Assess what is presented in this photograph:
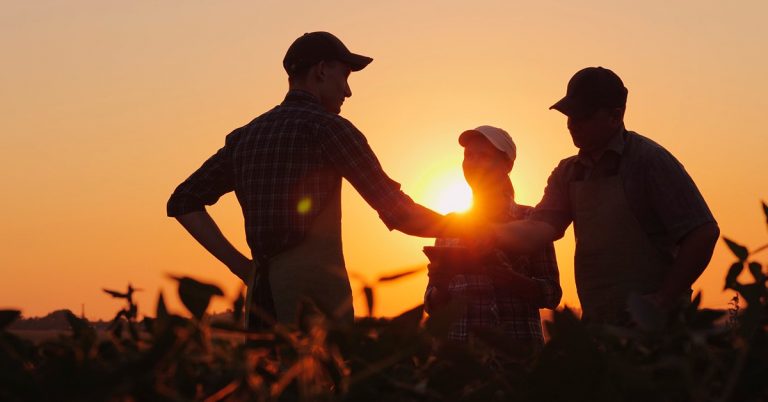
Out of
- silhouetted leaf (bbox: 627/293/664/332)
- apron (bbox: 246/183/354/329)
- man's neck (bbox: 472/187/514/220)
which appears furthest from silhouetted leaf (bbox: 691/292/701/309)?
man's neck (bbox: 472/187/514/220)

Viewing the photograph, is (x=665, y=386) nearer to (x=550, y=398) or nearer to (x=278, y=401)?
(x=550, y=398)

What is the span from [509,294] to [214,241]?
6.67ft

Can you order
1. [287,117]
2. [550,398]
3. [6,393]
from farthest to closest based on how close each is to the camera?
[287,117] < [550,398] < [6,393]

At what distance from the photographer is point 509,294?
6328 millimetres

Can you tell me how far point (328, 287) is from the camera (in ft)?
15.6

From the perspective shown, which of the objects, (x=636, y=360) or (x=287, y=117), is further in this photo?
(x=287, y=117)

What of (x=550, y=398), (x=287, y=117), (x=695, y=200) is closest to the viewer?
(x=550, y=398)

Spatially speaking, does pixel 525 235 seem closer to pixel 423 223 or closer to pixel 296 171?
pixel 423 223

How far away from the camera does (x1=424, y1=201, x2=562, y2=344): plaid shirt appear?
6.17 m

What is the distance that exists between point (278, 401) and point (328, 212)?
383cm

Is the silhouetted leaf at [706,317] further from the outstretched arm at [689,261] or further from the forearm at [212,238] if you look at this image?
the forearm at [212,238]

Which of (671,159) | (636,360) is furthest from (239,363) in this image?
(671,159)

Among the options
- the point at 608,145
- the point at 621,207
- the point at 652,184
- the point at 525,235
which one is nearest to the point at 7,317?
the point at 652,184

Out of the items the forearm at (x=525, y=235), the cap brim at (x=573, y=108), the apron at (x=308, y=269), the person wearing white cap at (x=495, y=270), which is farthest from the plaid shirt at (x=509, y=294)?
the apron at (x=308, y=269)
